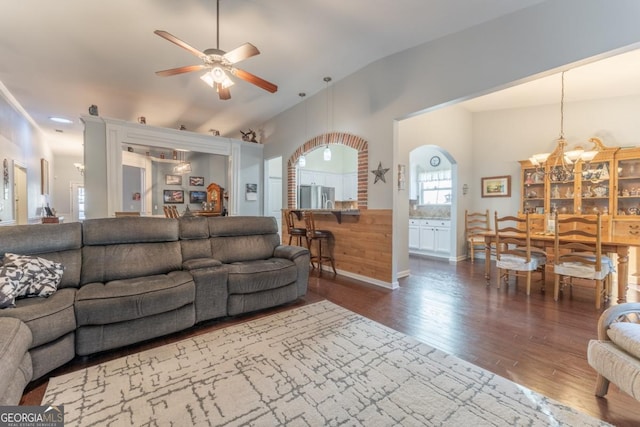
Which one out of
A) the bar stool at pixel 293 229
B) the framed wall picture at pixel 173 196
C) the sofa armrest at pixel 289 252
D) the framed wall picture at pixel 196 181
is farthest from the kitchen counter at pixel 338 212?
the framed wall picture at pixel 173 196

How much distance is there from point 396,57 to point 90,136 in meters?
4.90

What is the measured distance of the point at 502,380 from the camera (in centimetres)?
181

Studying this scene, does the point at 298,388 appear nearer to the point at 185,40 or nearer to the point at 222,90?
the point at 222,90

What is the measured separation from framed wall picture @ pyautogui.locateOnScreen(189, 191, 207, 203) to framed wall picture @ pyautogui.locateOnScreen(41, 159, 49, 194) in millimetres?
3882

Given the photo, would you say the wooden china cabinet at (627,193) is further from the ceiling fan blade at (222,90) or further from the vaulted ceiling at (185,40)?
the ceiling fan blade at (222,90)

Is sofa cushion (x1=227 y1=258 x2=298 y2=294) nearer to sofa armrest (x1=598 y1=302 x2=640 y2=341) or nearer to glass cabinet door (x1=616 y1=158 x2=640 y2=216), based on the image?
sofa armrest (x1=598 y1=302 x2=640 y2=341)

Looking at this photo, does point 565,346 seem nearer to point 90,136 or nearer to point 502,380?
point 502,380

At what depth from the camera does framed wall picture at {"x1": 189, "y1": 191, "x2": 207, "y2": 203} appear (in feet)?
24.9

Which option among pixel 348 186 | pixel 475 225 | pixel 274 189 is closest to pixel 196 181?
pixel 274 189

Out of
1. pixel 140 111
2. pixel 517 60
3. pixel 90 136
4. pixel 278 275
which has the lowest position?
pixel 278 275

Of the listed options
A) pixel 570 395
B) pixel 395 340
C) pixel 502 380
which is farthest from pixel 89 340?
pixel 570 395

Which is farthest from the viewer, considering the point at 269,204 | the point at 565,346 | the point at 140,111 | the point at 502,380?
the point at 269,204

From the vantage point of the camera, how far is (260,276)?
2.87 meters

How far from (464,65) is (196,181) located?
6843 mm
